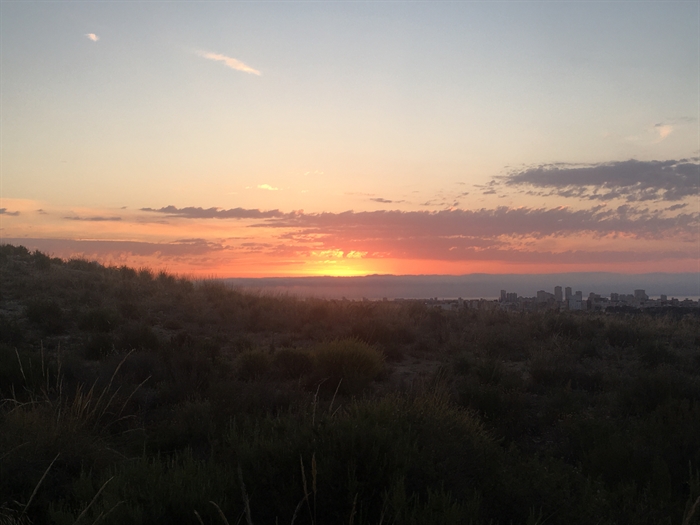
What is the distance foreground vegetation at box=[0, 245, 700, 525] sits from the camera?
5176 mm

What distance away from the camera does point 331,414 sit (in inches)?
265

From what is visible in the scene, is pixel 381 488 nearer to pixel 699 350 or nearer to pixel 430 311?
pixel 699 350

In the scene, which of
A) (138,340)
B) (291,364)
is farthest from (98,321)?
(291,364)

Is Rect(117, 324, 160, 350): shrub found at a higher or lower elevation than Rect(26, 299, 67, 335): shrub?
lower

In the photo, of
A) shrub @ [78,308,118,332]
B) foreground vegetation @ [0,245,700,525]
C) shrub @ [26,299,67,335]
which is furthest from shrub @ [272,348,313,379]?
shrub @ [26,299,67,335]

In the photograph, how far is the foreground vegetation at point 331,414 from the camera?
5176 millimetres

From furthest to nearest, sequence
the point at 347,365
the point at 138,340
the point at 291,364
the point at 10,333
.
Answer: the point at 138,340, the point at 10,333, the point at 291,364, the point at 347,365

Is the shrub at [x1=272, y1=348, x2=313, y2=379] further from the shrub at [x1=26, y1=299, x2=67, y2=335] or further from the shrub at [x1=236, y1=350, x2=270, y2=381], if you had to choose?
the shrub at [x1=26, y1=299, x2=67, y2=335]

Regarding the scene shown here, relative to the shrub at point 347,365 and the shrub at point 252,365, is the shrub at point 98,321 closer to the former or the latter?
the shrub at point 252,365

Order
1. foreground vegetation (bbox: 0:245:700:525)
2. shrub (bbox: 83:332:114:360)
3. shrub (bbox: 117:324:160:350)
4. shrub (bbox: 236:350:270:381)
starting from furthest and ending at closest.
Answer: shrub (bbox: 117:324:160:350)
shrub (bbox: 83:332:114:360)
shrub (bbox: 236:350:270:381)
foreground vegetation (bbox: 0:245:700:525)

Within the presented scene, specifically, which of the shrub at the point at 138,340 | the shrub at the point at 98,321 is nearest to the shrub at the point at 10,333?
the shrub at the point at 98,321

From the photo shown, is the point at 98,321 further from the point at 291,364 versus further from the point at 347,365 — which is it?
the point at 347,365

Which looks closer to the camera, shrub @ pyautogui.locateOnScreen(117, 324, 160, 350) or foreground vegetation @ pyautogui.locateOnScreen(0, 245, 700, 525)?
foreground vegetation @ pyautogui.locateOnScreen(0, 245, 700, 525)

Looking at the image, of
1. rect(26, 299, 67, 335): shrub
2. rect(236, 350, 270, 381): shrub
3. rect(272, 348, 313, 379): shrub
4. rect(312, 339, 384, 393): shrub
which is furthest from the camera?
rect(26, 299, 67, 335): shrub
